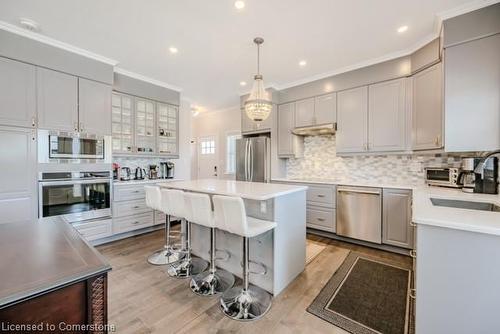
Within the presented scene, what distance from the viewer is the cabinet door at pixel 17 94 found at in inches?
101

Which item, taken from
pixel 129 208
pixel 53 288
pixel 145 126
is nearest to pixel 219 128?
pixel 145 126

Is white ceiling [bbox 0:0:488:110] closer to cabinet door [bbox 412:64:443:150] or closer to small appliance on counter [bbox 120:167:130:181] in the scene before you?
cabinet door [bbox 412:64:443:150]

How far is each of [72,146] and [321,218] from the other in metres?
3.98

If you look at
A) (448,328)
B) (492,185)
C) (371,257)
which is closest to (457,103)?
(492,185)

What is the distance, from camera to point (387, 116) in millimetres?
3305

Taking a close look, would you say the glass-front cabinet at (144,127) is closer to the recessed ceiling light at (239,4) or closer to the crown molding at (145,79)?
the crown molding at (145,79)

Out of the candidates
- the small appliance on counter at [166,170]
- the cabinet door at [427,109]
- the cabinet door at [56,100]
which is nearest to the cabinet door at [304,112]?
the cabinet door at [427,109]

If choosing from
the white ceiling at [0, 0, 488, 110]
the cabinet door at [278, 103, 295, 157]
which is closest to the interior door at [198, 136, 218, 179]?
the cabinet door at [278, 103, 295, 157]

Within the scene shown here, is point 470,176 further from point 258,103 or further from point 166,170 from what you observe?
point 166,170

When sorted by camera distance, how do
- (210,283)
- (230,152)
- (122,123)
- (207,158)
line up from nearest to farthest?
(210,283) → (122,123) → (230,152) → (207,158)

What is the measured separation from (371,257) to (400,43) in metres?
2.90

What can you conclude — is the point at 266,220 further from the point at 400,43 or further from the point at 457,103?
the point at 400,43

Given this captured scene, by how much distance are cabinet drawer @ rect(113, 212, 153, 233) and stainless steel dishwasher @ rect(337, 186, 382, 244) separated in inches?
129

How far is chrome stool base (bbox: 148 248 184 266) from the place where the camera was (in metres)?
2.77
